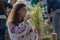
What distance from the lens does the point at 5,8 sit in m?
5.12

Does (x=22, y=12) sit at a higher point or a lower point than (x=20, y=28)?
higher

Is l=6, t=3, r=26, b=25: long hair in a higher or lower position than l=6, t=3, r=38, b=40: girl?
higher

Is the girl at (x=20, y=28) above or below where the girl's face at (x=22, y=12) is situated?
below

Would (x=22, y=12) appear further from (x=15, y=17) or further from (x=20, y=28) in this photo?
(x=20, y=28)

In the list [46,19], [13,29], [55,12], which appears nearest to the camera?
[13,29]

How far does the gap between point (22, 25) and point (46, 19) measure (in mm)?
1833

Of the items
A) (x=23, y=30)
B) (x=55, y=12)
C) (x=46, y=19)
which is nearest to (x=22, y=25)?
(x=23, y=30)

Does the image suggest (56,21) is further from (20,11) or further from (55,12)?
(20,11)

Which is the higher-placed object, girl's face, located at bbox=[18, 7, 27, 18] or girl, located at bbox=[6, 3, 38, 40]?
girl's face, located at bbox=[18, 7, 27, 18]

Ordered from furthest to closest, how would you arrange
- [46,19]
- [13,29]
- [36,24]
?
[46,19] → [36,24] → [13,29]

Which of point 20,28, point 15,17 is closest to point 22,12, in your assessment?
point 15,17

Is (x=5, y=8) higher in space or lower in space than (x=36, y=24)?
higher

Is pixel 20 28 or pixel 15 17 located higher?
pixel 15 17

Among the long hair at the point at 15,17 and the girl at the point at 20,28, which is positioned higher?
the long hair at the point at 15,17
